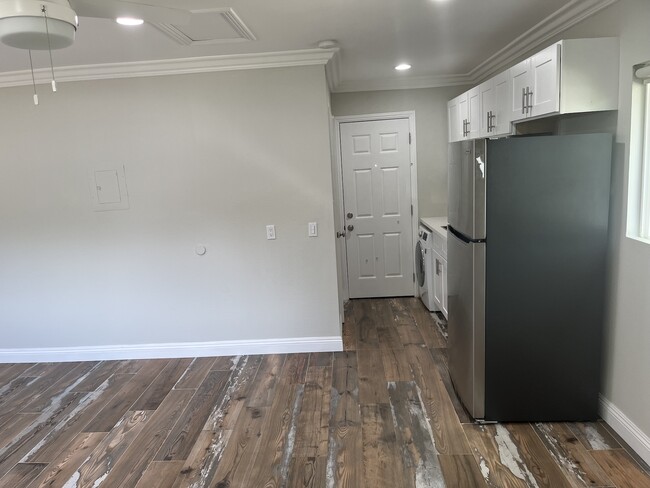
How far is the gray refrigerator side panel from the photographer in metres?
2.46

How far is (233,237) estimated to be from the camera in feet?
12.4

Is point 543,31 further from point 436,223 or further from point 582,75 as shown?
point 436,223

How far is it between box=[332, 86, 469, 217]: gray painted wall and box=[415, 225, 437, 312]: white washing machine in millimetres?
515

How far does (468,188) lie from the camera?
266cm

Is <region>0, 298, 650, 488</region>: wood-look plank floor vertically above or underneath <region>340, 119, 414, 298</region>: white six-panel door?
underneath

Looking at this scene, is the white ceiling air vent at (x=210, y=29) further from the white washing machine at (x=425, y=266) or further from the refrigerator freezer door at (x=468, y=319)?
the white washing machine at (x=425, y=266)

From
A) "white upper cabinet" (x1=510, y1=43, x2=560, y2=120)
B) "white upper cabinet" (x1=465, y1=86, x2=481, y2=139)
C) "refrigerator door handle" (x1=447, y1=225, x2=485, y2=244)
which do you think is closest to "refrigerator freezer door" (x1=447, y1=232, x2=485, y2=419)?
"refrigerator door handle" (x1=447, y1=225, x2=485, y2=244)

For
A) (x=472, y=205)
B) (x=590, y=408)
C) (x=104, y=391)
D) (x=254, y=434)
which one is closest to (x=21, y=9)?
(x=472, y=205)

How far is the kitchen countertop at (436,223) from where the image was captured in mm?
4184

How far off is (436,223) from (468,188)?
2.06 m

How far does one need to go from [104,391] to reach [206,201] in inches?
64.4

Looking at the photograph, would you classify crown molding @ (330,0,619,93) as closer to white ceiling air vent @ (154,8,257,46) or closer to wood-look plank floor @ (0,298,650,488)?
white ceiling air vent @ (154,8,257,46)

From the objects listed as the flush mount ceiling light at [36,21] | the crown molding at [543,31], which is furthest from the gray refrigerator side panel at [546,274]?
the flush mount ceiling light at [36,21]

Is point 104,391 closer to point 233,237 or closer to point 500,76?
point 233,237
